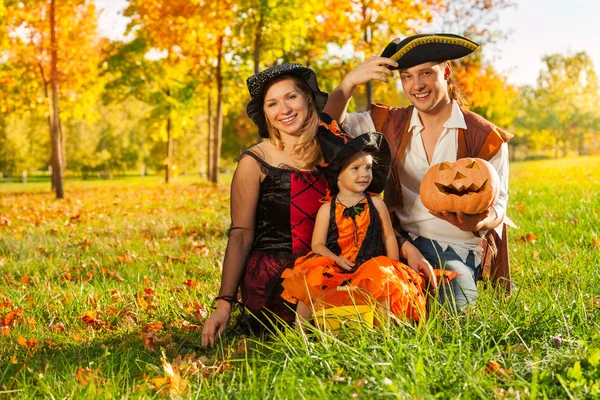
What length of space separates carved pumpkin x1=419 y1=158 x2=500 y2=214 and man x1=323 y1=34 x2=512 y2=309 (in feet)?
0.43

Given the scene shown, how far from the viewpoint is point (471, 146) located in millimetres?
4266

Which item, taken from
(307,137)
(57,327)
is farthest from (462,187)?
(57,327)

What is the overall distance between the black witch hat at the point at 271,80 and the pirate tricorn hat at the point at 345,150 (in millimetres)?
170

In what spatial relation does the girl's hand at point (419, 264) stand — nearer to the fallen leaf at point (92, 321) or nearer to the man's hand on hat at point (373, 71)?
the man's hand on hat at point (373, 71)

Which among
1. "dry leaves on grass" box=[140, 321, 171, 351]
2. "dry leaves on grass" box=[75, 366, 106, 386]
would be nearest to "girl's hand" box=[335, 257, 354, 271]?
"dry leaves on grass" box=[140, 321, 171, 351]

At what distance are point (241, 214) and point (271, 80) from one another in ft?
2.95

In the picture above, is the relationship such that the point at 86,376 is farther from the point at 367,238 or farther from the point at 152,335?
the point at 367,238

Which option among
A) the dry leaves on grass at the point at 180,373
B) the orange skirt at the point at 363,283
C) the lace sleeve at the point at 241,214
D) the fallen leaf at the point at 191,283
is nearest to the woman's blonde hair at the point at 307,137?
the lace sleeve at the point at 241,214

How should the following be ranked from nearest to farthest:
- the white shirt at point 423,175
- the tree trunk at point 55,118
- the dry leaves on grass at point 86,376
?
1. the dry leaves on grass at point 86,376
2. the white shirt at point 423,175
3. the tree trunk at point 55,118

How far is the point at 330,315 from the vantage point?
3.39 metres

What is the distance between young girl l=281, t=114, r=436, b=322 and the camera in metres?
3.57

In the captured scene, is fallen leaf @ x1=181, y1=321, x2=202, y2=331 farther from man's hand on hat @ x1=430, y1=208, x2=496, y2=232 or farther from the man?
man's hand on hat @ x1=430, y1=208, x2=496, y2=232

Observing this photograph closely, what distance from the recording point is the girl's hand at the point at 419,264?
3791 millimetres

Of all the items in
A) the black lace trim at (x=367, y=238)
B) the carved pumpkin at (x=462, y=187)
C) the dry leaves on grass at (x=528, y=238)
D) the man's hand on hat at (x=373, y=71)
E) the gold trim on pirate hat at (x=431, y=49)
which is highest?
the gold trim on pirate hat at (x=431, y=49)
